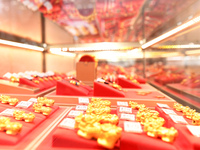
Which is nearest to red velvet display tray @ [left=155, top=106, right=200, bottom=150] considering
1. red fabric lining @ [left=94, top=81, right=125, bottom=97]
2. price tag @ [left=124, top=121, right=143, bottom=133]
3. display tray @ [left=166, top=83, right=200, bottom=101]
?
price tag @ [left=124, top=121, right=143, bottom=133]

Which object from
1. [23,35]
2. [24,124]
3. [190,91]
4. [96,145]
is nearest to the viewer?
[96,145]

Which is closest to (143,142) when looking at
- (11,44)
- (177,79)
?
(177,79)

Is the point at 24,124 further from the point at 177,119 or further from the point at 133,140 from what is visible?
the point at 177,119

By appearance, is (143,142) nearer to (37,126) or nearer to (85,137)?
(85,137)

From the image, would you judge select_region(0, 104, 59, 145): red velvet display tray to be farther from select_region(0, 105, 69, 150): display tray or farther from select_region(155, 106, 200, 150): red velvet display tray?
select_region(155, 106, 200, 150): red velvet display tray

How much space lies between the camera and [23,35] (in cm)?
360

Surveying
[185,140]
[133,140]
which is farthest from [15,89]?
[185,140]

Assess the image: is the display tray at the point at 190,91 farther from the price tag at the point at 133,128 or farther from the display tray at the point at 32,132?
the display tray at the point at 32,132

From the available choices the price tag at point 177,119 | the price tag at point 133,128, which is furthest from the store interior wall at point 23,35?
the price tag at point 177,119

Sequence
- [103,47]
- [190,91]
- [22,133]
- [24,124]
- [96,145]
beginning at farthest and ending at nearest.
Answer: [103,47] < [190,91] < [24,124] < [22,133] < [96,145]

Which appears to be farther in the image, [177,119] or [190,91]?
[190,91]

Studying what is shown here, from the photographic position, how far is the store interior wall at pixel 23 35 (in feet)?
9.81

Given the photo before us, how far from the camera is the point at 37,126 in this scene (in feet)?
3.44

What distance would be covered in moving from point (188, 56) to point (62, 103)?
6.77 ft
